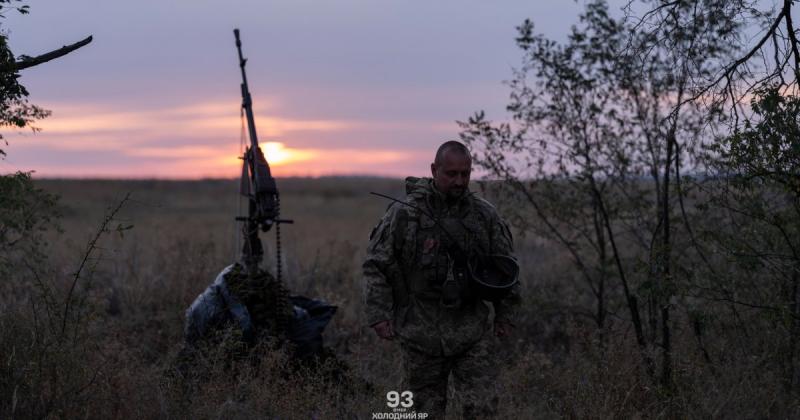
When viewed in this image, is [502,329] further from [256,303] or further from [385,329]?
[256,303]

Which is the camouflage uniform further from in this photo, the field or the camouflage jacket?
the field

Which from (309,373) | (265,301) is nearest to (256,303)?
(265,301)

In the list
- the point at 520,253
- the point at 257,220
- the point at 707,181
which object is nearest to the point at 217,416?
the point at 257,220

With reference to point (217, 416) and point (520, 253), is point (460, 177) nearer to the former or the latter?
point (217, 416)

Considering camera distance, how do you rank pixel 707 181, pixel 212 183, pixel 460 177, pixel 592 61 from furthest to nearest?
pixel 212 183 < pixel 592 61 < pixel 707 181 < pixel 460 177

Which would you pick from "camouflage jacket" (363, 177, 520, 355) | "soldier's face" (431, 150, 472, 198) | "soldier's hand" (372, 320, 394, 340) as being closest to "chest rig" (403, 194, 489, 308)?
"camouflage jacket" (363, 177, 520, 355)

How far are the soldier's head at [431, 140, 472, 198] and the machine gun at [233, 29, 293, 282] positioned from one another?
8.44 ft

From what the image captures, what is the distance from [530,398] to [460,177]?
2.78 meters

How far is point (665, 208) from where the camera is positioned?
7.46 m

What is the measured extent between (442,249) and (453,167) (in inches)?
20.8

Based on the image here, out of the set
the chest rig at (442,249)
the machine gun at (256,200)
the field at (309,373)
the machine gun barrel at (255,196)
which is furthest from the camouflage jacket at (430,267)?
the machine gun barrel at (255,196)

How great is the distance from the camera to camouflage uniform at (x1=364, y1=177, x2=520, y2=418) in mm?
5152

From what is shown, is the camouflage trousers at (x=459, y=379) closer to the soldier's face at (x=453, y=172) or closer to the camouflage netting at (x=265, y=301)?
the soldier's face at (x=453, y=172)

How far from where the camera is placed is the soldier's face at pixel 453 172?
5.03 metres
